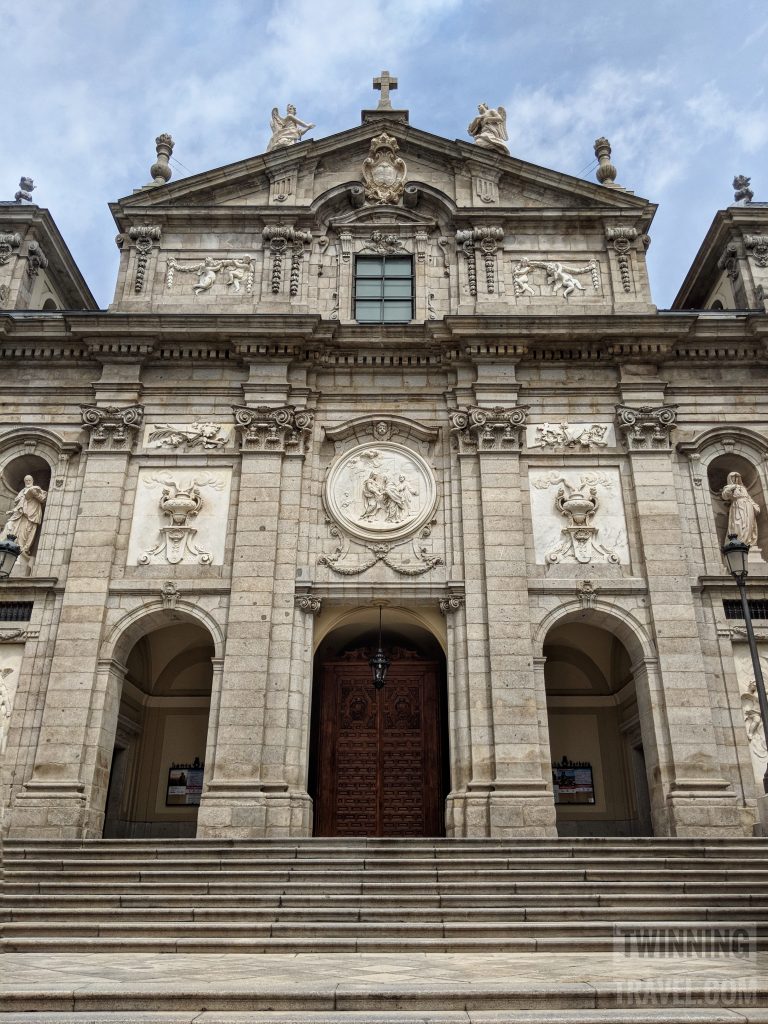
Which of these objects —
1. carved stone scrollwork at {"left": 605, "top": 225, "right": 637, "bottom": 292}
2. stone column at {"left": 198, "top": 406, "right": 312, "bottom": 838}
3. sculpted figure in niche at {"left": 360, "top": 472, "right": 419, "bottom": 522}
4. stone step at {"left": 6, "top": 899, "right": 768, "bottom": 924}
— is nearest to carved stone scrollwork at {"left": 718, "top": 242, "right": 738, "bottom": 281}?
carved stone scrollwork at {"left": 605, "top": 225, "right": 637, "bottom": 292}

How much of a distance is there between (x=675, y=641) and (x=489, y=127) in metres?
15.4

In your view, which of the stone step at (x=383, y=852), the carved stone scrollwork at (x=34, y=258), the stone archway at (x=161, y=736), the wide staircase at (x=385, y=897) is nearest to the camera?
the wide staircase at (x=385, y=897)

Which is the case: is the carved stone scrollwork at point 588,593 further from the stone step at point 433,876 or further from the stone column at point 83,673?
the stone column at point 83,673

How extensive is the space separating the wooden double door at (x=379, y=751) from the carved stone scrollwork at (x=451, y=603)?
121 inches

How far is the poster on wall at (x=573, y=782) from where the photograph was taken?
19797mm

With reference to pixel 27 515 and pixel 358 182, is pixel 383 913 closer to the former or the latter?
pixel 27 515

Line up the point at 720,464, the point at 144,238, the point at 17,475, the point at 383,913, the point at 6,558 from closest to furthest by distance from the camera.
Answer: the point at 383,913 < the point at 6,558 < the point at 720,464 < the point at 17,475 < the point at 144,238

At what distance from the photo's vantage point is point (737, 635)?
1772 centimetres

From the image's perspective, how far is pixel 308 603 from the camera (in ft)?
58.9

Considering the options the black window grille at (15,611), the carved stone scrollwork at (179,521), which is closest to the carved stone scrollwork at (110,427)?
the carved stone scrollwork at (179,521)

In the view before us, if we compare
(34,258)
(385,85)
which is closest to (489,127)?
(385,85)

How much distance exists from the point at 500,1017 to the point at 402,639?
14909 mm

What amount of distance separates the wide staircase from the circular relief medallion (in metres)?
7.20

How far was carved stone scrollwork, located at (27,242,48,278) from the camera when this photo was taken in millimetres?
22875
